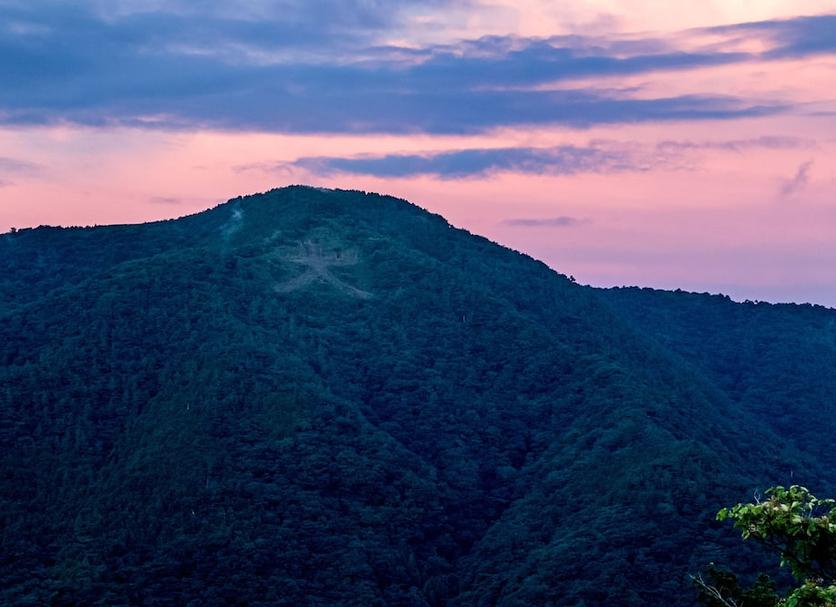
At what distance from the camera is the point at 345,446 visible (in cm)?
14525

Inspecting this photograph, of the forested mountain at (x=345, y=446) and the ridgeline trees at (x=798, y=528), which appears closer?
the ridgeline trees at (x=798, y=528)

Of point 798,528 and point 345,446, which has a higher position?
point 798,528

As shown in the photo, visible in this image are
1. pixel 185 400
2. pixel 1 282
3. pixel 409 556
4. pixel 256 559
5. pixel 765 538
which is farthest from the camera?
pixel 1 282

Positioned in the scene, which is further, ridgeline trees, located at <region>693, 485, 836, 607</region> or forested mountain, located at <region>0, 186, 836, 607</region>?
forested mountain, located at <region>0, 186, 836, 607</region>

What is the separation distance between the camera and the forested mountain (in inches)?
4747

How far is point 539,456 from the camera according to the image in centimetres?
15600

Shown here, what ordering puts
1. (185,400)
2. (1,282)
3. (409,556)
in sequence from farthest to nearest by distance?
1. (1,282)
2. (185,400)
3. (409,556)

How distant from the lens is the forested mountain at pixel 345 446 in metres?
121

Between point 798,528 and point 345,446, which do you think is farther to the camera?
point 345,446

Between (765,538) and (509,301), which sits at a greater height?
(509,301)

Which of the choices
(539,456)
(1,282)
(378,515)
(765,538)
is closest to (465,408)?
(539,456)

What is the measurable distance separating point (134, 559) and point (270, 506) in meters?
17.9

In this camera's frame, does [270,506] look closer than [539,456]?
Yes

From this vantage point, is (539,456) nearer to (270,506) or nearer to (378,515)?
(378,515)
